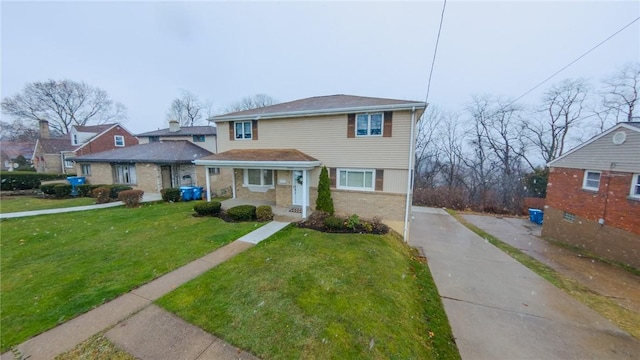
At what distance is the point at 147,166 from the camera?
16281 millimetres

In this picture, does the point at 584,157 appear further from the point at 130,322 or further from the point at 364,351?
the point at 130,322

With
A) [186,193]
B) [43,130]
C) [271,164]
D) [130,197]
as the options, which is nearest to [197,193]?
[186,193]

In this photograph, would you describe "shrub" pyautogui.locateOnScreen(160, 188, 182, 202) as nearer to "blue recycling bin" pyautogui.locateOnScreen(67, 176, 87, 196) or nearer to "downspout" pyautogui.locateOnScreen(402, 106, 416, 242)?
"blue recycling bin" pyautogui.locateOnScreen(67, 176, 87, 196)

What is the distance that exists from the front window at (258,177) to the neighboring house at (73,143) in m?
24.9

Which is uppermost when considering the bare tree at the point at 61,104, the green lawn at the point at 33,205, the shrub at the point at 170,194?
the bare tree at the point at 61,104

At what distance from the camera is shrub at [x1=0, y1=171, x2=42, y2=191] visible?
18.1 metres

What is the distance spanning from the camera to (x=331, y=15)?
10.2 metres

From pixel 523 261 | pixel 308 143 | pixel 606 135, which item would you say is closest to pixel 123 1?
pixel 308 143

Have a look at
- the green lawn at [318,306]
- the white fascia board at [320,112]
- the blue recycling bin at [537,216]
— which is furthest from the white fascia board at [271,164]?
the blue recycling bin at [537,216]

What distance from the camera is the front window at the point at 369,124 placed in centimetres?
957

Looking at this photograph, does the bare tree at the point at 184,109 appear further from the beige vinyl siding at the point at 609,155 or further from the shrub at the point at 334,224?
the beige vinyl siding at the point at 609,155

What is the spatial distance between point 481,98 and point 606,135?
20.2 meters

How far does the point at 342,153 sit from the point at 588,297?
8732 mm

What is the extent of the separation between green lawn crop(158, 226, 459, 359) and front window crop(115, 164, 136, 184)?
55.3ft
